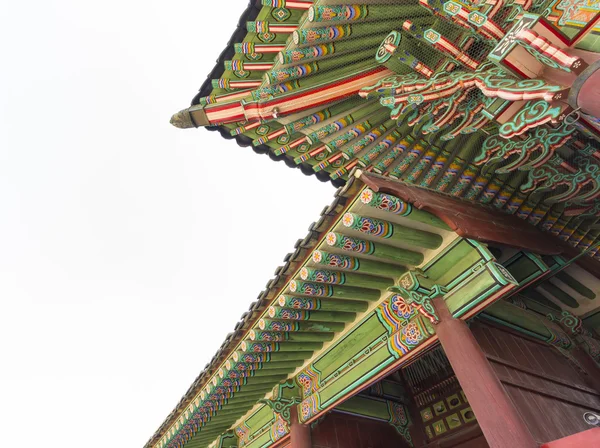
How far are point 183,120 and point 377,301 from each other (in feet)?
12.3

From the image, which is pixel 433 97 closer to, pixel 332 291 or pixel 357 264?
pixel 357 264

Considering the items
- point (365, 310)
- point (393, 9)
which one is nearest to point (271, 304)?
point (365, 310)

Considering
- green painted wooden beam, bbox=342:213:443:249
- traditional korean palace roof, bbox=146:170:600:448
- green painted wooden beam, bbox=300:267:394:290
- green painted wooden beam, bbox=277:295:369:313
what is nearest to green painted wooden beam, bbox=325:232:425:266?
traditional korean palace roof, bbox=146:170:600:448

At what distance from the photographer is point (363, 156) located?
4906mm

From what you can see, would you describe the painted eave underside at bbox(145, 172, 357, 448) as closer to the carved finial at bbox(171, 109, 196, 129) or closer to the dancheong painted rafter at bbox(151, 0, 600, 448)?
the dancheong painted rafter at bbox(151, 0, 600, 448)

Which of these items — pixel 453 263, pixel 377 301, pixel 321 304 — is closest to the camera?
pixel 453 263

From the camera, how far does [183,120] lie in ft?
16.4

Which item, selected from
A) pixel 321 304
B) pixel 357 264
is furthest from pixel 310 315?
pixel 357 264

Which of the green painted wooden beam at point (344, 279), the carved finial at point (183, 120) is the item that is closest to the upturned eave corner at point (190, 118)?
the carved finial at point (183, 120)

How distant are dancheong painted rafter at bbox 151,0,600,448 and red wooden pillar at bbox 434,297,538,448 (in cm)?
1

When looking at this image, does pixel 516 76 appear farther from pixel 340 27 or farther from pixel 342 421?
pixel 342 421

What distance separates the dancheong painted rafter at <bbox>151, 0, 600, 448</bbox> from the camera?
276 cm

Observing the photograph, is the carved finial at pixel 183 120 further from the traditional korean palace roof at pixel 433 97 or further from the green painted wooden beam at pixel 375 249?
the green painted wooden beam at pixel 375 249

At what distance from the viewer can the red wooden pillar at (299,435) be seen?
15.4ft
